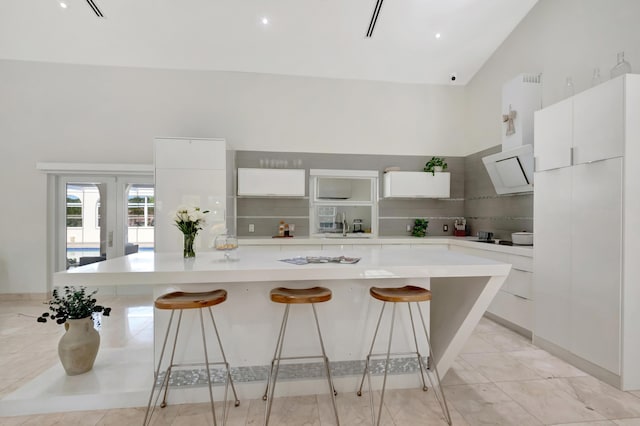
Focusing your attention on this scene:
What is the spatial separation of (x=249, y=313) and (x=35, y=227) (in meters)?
4.30

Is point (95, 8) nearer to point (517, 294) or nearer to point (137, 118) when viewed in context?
point (137, 118)

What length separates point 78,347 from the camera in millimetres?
2229

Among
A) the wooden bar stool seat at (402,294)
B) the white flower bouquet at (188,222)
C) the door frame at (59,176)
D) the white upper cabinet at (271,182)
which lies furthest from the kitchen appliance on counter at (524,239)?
the door frame at (59,176)

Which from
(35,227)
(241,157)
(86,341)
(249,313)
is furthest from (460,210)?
(35,227)

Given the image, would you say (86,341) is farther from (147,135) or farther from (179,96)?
(179,96)

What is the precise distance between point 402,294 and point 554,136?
2183mm

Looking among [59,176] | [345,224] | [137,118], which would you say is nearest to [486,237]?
[345,224]

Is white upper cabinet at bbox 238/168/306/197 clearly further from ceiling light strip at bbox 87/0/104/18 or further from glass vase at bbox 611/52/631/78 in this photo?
glass vase at bbox 611/52/631/78

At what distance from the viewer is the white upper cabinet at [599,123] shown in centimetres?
229

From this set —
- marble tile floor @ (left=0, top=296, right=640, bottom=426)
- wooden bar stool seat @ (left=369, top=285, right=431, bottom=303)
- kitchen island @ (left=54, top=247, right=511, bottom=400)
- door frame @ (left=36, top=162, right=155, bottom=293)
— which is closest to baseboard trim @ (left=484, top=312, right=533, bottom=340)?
marble tile floor @ (left=0, top=296, right=640, bottom=426)

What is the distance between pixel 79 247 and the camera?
15.7 feet

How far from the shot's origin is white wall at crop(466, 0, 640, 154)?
283 cm

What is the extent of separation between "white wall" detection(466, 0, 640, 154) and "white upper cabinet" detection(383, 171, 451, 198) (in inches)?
29.4

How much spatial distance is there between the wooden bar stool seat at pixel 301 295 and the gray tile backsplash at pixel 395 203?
285 cm
